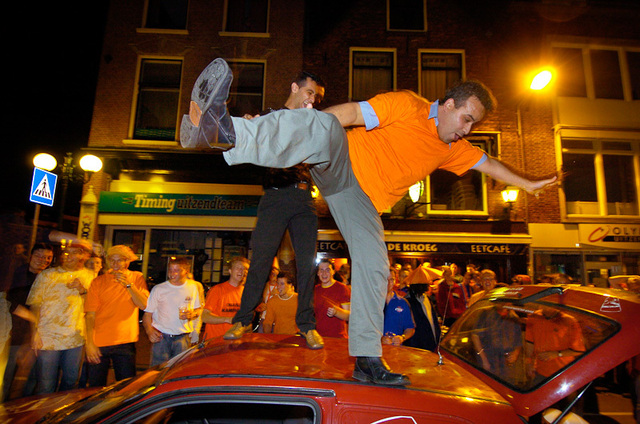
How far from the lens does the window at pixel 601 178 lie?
1295 cm

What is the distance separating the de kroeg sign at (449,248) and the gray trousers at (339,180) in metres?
9.89

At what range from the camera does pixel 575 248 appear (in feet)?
41.2

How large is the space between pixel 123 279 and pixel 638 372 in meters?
5.85

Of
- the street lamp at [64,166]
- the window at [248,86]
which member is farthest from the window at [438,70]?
the street lamp at [64,166]

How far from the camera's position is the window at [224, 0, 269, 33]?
13.5 meters

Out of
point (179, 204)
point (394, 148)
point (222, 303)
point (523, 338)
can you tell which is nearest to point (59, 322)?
point (222, 303)

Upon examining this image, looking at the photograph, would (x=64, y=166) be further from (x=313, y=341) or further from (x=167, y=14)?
(x=313, y=341)

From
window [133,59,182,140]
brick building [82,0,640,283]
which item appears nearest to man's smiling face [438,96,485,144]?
brick building [82,0,640,283]

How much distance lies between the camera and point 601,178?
1298 centimetres

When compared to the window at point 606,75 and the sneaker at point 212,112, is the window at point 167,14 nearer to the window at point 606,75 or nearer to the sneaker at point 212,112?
the sneaker at point 212,112

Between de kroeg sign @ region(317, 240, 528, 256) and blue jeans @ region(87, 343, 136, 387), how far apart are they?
25.2ft

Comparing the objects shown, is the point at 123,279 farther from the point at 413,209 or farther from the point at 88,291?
the point at 413,209

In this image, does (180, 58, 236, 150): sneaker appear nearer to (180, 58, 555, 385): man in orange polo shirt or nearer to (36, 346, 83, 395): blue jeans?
(180, 58, 555, 385): man in orange polo shirt

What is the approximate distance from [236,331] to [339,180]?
54.0 inches
